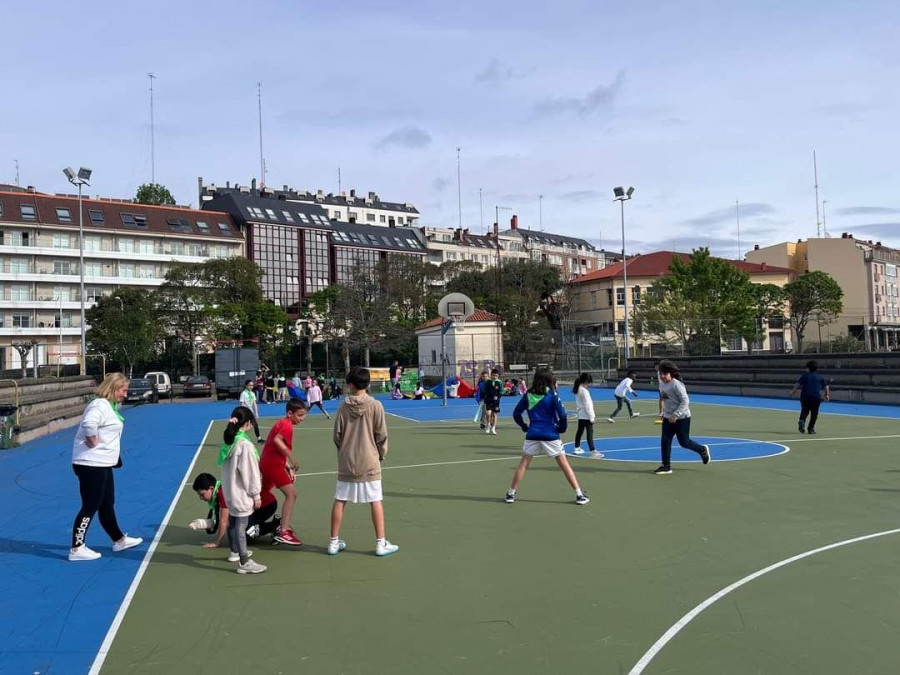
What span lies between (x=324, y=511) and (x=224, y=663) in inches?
205

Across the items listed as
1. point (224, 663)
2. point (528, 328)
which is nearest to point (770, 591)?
point (224, 663)

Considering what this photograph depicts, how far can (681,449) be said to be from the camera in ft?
52.2

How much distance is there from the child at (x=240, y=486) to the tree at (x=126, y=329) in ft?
160

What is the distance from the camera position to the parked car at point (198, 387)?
4731 centimetres

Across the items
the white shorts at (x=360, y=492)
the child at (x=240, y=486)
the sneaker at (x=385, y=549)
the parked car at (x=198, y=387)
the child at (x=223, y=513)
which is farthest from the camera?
the parked car at (x=198, y=387)

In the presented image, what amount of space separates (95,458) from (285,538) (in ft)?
7.08

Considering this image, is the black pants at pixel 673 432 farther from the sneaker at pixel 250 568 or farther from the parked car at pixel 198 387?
the parked car at pixel 198 387

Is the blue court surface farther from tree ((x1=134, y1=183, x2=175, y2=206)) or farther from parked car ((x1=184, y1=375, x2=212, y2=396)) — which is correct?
tree ((x1=134, y1=183, x2=175, y2=206))

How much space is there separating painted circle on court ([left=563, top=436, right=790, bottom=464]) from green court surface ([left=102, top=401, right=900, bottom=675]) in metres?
2.39

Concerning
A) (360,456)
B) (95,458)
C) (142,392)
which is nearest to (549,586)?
(360,456)

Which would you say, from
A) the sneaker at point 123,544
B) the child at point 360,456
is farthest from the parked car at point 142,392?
the child at point 360,456

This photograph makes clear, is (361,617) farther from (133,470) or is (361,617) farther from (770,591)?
(133,470)

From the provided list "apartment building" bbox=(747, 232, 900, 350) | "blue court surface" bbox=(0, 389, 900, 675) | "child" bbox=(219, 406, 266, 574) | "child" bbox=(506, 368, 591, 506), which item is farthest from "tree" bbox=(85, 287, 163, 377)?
"apartment building" bbox=(747, 232, 900, 350)

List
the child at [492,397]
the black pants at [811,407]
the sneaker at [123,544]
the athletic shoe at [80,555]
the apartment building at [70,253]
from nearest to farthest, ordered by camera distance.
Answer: the athletic shoe at [80,555]
the sneaker at [123,544]
the black pants at [811,407]
the child at [492,397]
the apartment building at [70,253]
